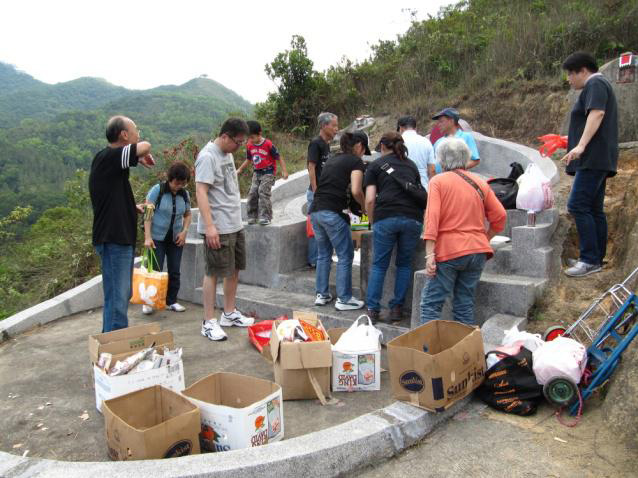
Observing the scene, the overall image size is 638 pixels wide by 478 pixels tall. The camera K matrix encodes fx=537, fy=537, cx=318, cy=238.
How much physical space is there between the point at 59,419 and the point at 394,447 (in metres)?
2.32

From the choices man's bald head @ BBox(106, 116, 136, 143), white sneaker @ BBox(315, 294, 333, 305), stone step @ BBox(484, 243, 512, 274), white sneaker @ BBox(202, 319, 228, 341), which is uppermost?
man's bald head @ BBox(106, 116, 136, 143)

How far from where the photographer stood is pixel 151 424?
10.6 feet

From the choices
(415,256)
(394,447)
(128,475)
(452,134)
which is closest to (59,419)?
(128,475)

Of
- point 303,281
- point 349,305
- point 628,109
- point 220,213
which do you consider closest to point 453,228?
point 349,305

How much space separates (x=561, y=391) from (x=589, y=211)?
1.82 metres

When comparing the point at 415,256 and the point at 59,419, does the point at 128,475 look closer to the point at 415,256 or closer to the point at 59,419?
the point at 59,419

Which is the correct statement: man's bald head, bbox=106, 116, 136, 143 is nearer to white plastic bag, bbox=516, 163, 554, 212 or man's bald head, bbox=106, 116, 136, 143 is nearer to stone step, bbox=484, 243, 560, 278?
stone step, bbox=484, 243, 560, 278

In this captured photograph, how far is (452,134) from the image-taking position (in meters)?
5.69

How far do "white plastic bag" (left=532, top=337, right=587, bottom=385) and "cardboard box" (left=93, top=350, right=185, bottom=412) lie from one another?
2334mm

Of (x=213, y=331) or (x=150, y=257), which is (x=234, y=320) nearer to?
(x=213, y=331)

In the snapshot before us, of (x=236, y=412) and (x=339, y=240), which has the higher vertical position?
(x=339, y=240)

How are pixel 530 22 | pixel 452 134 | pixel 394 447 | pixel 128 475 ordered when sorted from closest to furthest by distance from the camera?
pixel 128 475, pixel 394 447, pixel 452 134, pixel 530 22

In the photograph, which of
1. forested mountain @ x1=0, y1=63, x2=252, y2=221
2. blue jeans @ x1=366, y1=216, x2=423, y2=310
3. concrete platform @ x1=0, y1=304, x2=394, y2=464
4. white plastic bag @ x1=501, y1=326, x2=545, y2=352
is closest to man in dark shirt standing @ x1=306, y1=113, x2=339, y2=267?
blue jeans @ x1=366, y1=216, x2=423, y2=310

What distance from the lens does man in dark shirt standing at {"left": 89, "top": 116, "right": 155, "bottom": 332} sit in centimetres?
415
